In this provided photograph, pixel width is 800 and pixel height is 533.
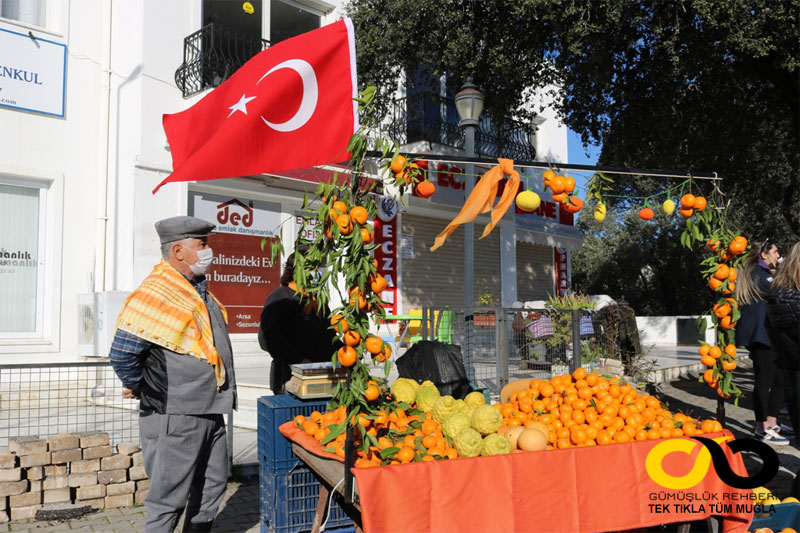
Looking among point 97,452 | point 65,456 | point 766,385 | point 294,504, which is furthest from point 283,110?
point 766,385

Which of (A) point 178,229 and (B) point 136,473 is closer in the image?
(A) point 178,229

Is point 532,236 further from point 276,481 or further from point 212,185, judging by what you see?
point 276,481

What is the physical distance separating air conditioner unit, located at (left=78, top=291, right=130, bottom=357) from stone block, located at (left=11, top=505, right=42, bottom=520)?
3853 millimetres

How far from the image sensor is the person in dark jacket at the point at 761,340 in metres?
6.12

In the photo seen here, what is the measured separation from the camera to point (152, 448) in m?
3.10

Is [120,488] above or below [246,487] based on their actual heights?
above

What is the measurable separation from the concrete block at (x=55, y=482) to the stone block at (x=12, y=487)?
0.13 metres

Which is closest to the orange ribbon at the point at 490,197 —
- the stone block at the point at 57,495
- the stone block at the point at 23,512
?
the stone block at the point at 57,495

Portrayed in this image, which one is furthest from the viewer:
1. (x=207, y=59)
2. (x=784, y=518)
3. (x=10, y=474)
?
(x=207, y=59)

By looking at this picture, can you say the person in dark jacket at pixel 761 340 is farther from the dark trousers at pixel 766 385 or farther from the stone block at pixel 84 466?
the stone block at pixel 84 466

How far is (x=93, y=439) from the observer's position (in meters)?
4.42

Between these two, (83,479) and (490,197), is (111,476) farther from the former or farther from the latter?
(490,197)

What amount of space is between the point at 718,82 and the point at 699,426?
8499 millimetres

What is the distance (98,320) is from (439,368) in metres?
5.67
